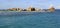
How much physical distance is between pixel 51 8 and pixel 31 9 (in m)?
12.4

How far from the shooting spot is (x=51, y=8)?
99188 mm

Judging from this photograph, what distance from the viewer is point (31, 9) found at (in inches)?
4067

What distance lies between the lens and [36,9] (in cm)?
10806

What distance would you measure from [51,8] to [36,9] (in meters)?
12.2

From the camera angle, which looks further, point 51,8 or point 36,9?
point 36,9

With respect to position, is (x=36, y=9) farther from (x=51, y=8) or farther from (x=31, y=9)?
(x=51, y=8)

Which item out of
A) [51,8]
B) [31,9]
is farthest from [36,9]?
[51,8]

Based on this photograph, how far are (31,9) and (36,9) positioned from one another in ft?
18.8
